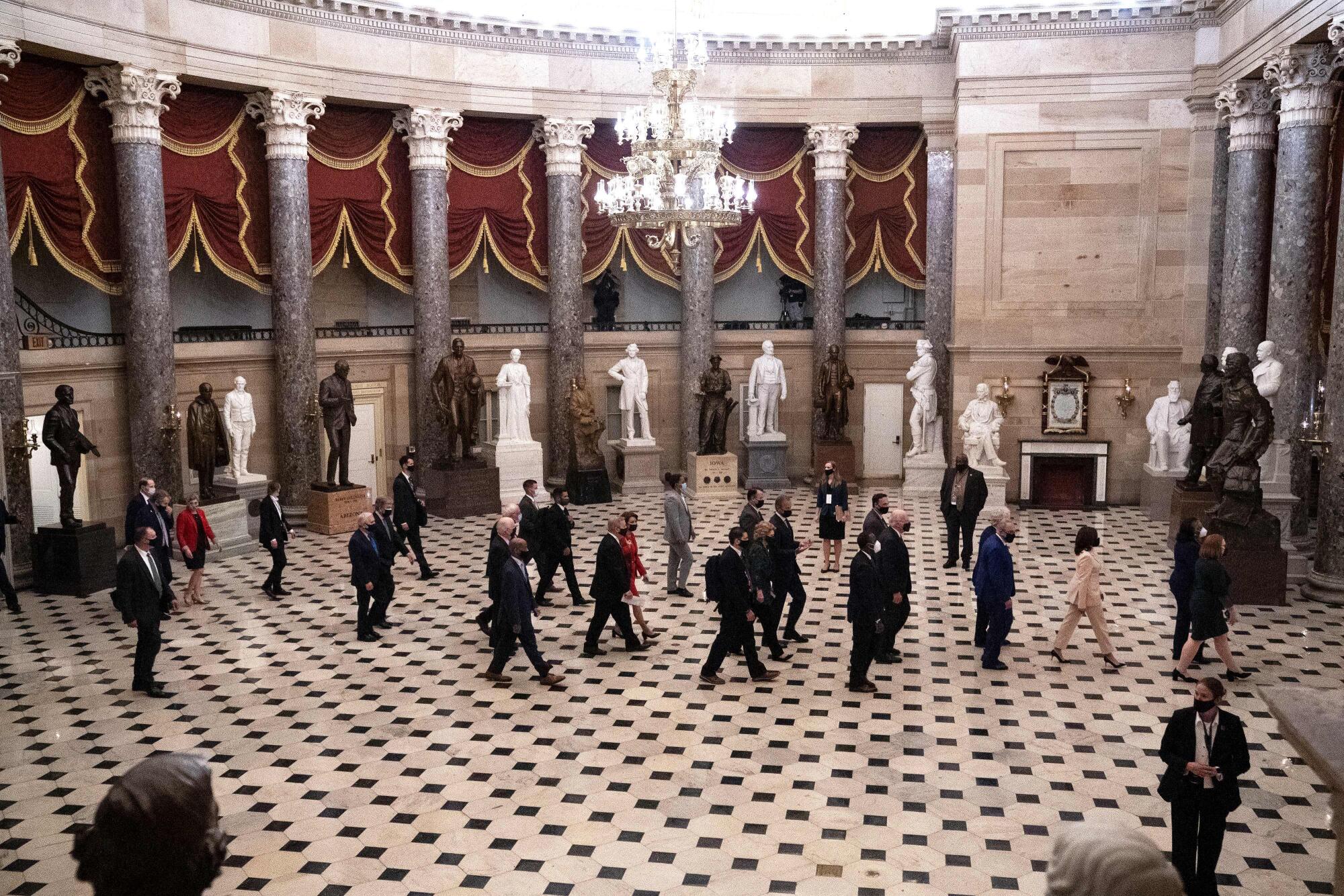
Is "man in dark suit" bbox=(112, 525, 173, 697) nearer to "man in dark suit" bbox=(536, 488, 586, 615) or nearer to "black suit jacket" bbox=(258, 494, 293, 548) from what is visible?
"black suit jacket" bbox=(258, 494, 293, 548)

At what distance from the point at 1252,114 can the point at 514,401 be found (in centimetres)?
1173

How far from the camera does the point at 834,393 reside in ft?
67.4

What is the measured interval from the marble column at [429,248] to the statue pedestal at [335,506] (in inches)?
78.9

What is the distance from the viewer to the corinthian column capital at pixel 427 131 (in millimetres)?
19391

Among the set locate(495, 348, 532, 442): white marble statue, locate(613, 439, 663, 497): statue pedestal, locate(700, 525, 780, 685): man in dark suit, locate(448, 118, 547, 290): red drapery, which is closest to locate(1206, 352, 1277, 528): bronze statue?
locate(700, 525, 780, 685): man in dark suit

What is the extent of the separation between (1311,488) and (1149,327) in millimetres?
3424

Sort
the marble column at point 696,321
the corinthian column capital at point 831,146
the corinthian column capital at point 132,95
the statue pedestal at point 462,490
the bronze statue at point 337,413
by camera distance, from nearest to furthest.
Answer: the corinthian column capital at point 132,95 < the bronze statue at point 337,413 < the statue pedestal at point 462,490 < the corinthian column capital at point 831,146 < the marble column at point 696,321

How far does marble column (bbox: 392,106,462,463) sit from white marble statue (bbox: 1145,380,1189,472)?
11214mm

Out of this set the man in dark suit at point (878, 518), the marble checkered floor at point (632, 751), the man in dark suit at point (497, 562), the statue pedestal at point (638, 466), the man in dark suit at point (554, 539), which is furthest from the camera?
the statue pedestal at point (638, 466)

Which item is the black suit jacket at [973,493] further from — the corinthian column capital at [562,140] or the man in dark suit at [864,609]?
the corinthian column capital at [562,140]

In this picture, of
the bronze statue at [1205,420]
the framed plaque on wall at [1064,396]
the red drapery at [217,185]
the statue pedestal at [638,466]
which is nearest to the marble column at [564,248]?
the statue pedestal at [638,466]

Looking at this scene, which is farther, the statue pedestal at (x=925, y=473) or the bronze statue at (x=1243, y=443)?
the statue pedestal at (x=925, y=473)

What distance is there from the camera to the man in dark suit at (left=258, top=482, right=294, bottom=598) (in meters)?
13.6

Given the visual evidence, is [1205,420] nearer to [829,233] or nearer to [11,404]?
[829,233]
